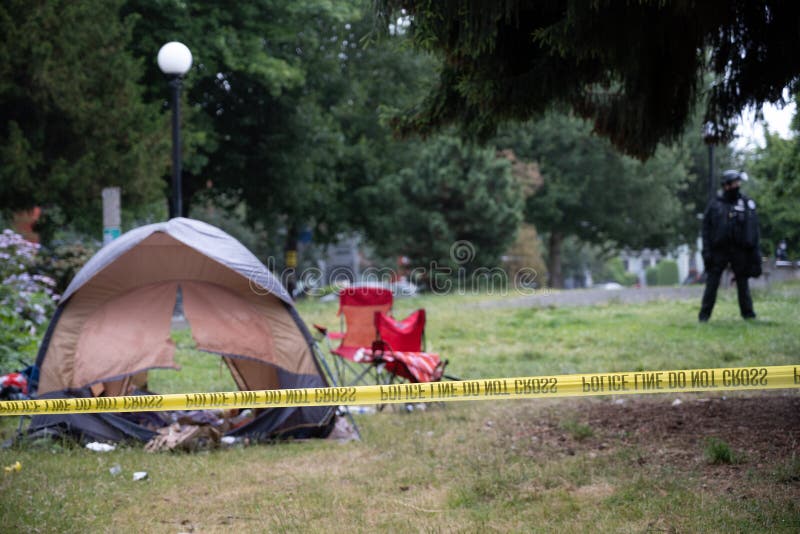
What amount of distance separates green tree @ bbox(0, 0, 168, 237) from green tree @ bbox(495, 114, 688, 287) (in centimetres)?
2164

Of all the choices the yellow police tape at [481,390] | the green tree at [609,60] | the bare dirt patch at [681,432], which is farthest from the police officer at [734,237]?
the yellow police tape at [481,390]

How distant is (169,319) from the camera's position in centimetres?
749

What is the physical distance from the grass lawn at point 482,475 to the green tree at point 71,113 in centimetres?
887

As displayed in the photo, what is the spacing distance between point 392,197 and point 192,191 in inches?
288

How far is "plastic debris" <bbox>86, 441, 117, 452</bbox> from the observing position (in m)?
6.46

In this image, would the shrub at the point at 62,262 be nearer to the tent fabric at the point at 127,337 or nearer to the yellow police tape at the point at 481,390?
the tent fabric at the point at 127,337

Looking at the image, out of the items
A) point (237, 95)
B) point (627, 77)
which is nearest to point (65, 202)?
point (237, 95)

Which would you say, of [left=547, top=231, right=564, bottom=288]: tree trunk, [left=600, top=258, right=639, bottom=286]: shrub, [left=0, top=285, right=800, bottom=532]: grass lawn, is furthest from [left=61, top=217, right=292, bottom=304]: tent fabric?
[left=600, top=258, right=639, bottom=286]: shrub

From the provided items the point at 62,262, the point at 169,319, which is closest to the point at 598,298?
the point at 62,262

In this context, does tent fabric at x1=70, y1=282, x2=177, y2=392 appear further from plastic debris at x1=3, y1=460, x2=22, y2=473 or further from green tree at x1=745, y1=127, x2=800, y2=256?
green tree at x1=745, y1=127, x2=800, y2=256

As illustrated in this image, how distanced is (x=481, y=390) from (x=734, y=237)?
7.30m

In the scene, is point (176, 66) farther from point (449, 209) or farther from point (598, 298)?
point (449, 209)

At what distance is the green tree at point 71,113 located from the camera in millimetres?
14148

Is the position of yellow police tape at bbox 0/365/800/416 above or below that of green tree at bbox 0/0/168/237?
below
